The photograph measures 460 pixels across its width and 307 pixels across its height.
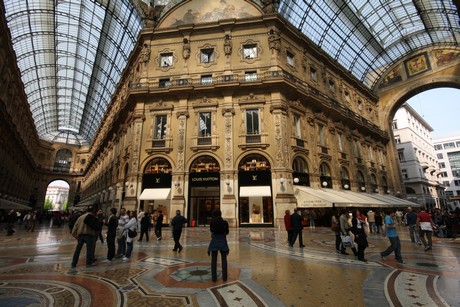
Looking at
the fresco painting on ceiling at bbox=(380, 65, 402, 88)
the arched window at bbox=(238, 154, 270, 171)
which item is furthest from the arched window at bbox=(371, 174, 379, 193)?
the arched window at bbox=(238, 154, 270, 171)

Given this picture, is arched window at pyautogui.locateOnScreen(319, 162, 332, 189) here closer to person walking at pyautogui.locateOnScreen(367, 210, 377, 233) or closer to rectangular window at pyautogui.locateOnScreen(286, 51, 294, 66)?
person walking at pyautogui.locateOnScreen(367, 210, 377, 233)

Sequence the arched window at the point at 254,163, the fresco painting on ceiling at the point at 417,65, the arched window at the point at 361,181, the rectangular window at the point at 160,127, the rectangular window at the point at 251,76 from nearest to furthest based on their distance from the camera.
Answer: the arched window at the point at 254,163 → the rectangular window at the point at 251,76 → the rectangular window at the point at 160,127 → the arched window at the point at 361,181 → the fresco painting on ceiling at the point at 417,65

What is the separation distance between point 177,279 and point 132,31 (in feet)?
103

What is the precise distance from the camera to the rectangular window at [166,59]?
2392 cm

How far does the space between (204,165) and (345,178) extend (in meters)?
15.9

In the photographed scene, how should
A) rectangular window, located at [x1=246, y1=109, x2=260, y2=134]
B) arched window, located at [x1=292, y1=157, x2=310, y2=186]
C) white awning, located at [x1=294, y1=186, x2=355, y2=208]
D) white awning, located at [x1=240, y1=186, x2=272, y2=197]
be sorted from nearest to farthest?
white awning, located at [x1=294, y1=186, x2=355, y2=208]
white awning, located at [x1=240, y1=186, x2=272, y2=197]
arched window, located at [x1=292, y1=157, x2=310, y2=186]
rectangular window, located at [x1=246, y1=109, x2=260, y2=134]

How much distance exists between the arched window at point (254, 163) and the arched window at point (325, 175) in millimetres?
6461

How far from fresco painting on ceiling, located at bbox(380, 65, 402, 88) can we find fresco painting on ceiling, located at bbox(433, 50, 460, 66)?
4.70 meters

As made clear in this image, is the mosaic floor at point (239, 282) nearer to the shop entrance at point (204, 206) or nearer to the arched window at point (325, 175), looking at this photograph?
the shop entrance at point (204, 206)

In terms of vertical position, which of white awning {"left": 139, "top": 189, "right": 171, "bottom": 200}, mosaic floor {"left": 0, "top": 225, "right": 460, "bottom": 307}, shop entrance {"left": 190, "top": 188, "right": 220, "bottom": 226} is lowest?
mosaic floor {"left": 0, "top": 225, "right": 460, "bottom": 307}

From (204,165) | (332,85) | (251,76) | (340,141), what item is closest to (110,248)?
(204,165)

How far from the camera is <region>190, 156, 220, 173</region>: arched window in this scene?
20875 mm

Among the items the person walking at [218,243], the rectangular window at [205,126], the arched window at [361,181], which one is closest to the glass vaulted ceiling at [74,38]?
the rectangular window at [205,126]

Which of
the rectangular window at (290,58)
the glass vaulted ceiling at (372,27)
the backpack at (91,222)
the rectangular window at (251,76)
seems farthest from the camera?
the glass vaulted ceiling at (372,27)
